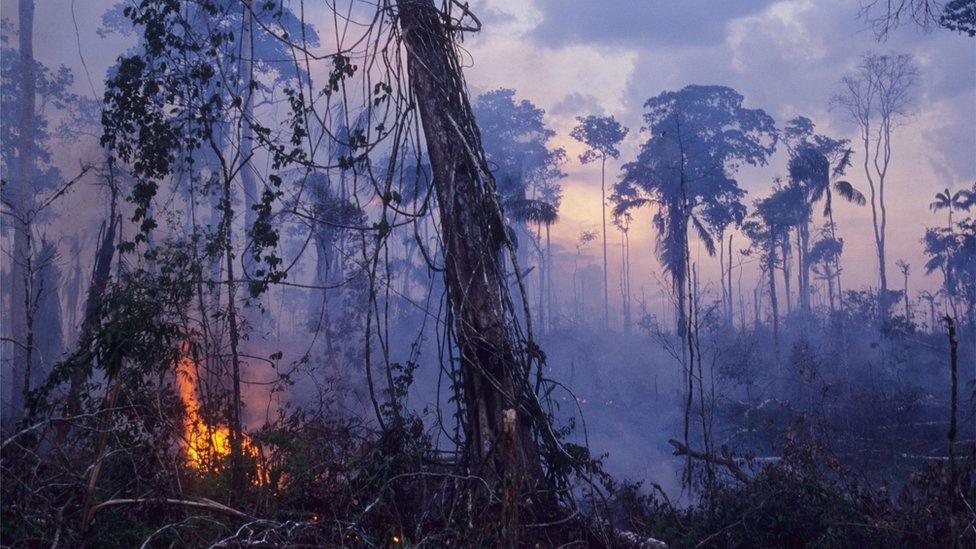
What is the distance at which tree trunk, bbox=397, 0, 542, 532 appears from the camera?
197 inches

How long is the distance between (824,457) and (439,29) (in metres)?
6.63

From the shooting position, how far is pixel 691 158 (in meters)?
33.1

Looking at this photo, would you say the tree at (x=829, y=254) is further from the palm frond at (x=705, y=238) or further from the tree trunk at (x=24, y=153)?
the tree trunk at (x=24, y=153)

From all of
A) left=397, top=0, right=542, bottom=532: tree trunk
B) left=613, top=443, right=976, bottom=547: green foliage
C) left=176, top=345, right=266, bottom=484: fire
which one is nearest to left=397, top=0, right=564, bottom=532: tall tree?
left=397, top=0, right=542, bottom=532: tree trunk

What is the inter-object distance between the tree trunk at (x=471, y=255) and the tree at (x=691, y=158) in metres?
24.3

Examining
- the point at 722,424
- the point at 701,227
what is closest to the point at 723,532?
the point at 722,424

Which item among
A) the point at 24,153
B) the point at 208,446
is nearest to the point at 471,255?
the point at 208,446

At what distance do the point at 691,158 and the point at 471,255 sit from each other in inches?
1204

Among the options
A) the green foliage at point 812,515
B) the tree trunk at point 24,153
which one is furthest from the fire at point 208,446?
the tree trunk at point 24,153

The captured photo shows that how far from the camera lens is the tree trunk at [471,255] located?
4.99 meters

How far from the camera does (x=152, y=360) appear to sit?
5.80 m

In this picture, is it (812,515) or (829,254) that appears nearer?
(812,515)

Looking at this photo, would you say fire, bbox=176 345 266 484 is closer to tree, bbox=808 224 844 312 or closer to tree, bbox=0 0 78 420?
tree, bbox=0 0 78 420

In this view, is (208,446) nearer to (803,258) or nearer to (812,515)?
(812,515)
